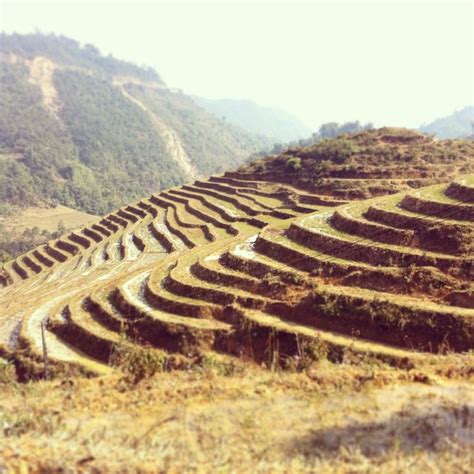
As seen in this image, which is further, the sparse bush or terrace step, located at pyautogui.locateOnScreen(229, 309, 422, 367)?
terrace step, located at pyautogui.locateOnScreen(229, 309, 422, 367)

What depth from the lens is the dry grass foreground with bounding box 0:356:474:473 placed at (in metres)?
6.51

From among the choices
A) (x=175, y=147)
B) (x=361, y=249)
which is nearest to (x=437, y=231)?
(x=361, y=249)

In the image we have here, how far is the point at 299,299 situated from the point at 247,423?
28.8 ft

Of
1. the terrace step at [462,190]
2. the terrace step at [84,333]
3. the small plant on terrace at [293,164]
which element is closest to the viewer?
the terrace step at [84,333]

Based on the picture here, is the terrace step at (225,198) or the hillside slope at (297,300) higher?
the terrace step at (225,198)

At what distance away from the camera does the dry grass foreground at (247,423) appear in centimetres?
651

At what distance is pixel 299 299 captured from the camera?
638 inches

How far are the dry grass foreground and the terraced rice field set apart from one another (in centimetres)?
151

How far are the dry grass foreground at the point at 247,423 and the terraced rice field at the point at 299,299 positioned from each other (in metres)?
1.51

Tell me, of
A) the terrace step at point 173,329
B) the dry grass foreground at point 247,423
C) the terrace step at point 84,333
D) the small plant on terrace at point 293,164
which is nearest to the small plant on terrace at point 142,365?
the dry grass foreground at point 247,423

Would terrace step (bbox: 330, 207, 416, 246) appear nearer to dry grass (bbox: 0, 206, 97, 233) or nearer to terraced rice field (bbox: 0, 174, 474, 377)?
terraced rice field (bbox: 0, 174, 474, 377)

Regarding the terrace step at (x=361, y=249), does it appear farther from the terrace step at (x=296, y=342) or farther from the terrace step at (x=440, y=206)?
the terrace step at (x=296, y=342)

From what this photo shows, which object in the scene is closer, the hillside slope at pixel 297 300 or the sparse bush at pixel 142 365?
the sparse bush at pixel 142 365

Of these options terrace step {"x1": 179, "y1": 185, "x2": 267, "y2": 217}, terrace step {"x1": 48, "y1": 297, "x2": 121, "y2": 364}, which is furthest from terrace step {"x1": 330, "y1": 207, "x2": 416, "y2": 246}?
terrace step {"x1": 179, "y1": 185, "x2": 267, "y2": 217}
